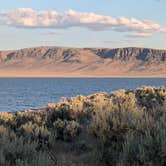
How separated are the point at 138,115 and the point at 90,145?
168 centimetres

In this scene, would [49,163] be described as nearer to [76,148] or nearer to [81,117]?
[76,148]

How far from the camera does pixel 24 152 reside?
9852 millimetres

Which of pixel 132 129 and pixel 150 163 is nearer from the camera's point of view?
pixel 150 163

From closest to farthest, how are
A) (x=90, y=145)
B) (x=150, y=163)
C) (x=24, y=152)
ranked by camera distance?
(x=150, y=163) < (x=24, y=152) < (x=90, y=145)

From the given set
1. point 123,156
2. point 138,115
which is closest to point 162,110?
point 138,115

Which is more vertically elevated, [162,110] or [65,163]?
[162,110]

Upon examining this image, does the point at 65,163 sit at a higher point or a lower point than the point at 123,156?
lower

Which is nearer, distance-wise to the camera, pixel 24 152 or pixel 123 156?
pixel 123 156

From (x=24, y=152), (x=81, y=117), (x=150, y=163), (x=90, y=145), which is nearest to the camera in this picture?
(x=150, y=163)

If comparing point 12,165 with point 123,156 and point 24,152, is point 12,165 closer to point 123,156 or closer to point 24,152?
point 24,152

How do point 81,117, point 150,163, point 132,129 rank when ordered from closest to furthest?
point 150,163 < point 132,129 < point 81,117

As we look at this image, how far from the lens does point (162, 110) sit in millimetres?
11641

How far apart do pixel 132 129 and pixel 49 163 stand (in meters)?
2.80

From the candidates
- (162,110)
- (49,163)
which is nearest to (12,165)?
(49,163)
